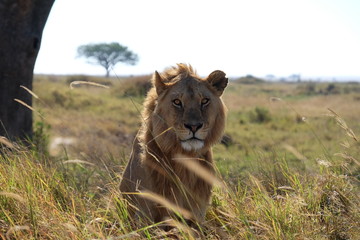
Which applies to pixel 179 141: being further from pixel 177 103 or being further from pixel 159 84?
pixel 159 84

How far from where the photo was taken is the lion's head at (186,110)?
3.61 metres

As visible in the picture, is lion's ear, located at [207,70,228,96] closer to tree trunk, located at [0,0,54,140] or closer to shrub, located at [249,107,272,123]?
tree trunk, located at [0,0,54,140]

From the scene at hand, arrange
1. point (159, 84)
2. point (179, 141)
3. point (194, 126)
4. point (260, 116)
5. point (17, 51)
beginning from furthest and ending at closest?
point (260, 116)
point (17, 51)
point (159, 84)
point (179, 141)
point (194, 126)

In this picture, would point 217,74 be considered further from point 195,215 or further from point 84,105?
point 84,105

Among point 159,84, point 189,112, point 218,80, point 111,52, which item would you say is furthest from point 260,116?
point 111,52

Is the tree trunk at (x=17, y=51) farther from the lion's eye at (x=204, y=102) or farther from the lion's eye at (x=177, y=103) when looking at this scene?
the lion's eye at (x=204, y=102)

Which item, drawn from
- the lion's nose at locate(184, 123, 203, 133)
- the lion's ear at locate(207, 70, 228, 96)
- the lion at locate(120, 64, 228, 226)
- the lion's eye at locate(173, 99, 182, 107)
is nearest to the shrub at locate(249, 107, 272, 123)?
the lion's ear at locate(207, 70, 228, 96)

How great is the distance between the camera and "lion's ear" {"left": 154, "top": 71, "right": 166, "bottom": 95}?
12.8 feet

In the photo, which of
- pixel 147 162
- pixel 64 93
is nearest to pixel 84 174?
pixel 147 162

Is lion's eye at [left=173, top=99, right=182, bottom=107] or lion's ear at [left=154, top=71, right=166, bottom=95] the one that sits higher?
lion's ear at [left=154, top=71, right=166, bottom=95]

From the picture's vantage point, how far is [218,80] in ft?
13.1

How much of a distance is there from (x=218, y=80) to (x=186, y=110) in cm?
48

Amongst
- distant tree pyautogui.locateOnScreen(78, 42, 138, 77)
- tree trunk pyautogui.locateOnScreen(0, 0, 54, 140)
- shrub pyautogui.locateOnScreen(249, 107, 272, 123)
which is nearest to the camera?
tree trunk pyautogui.locateOnScreen(0, 0, 54, 140)

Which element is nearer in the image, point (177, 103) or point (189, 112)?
point (189, 112)
